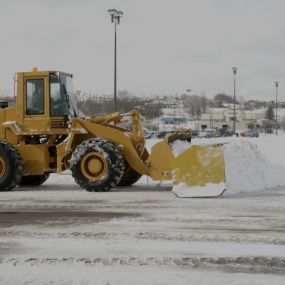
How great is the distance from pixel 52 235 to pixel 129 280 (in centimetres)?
252

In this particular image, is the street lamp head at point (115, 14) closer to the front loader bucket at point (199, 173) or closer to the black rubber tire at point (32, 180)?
the black rubber tire at point (32, 180)

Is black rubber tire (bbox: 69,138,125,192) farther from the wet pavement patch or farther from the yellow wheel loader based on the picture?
the wet pavement patch

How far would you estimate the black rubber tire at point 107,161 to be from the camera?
12734 millimetres

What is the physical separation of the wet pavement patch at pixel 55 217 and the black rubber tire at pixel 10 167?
3.38m

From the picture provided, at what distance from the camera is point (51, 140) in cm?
1420

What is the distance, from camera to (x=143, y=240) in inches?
300

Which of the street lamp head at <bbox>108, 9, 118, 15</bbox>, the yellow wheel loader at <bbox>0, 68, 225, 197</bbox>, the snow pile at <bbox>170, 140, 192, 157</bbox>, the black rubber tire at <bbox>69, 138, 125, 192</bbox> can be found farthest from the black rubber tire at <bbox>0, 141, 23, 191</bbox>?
the street lamp head at <bbox>108, 9, 118, 15</bbox>

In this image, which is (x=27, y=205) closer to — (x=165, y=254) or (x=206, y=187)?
(x=206, y=187)

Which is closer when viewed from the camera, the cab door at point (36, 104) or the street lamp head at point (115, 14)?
the cab door at point (36, 104)

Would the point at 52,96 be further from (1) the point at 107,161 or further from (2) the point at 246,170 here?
(2) the point at 246,170

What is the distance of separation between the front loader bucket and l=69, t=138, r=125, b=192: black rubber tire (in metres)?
1.33

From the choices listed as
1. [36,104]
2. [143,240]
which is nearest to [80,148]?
[36,104]

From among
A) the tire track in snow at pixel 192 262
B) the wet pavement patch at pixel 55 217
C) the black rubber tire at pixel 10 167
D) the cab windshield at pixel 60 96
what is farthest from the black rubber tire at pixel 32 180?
the tire track in snow at pixel 192 262

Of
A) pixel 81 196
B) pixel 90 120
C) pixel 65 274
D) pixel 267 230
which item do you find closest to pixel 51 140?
pixel 90 120
